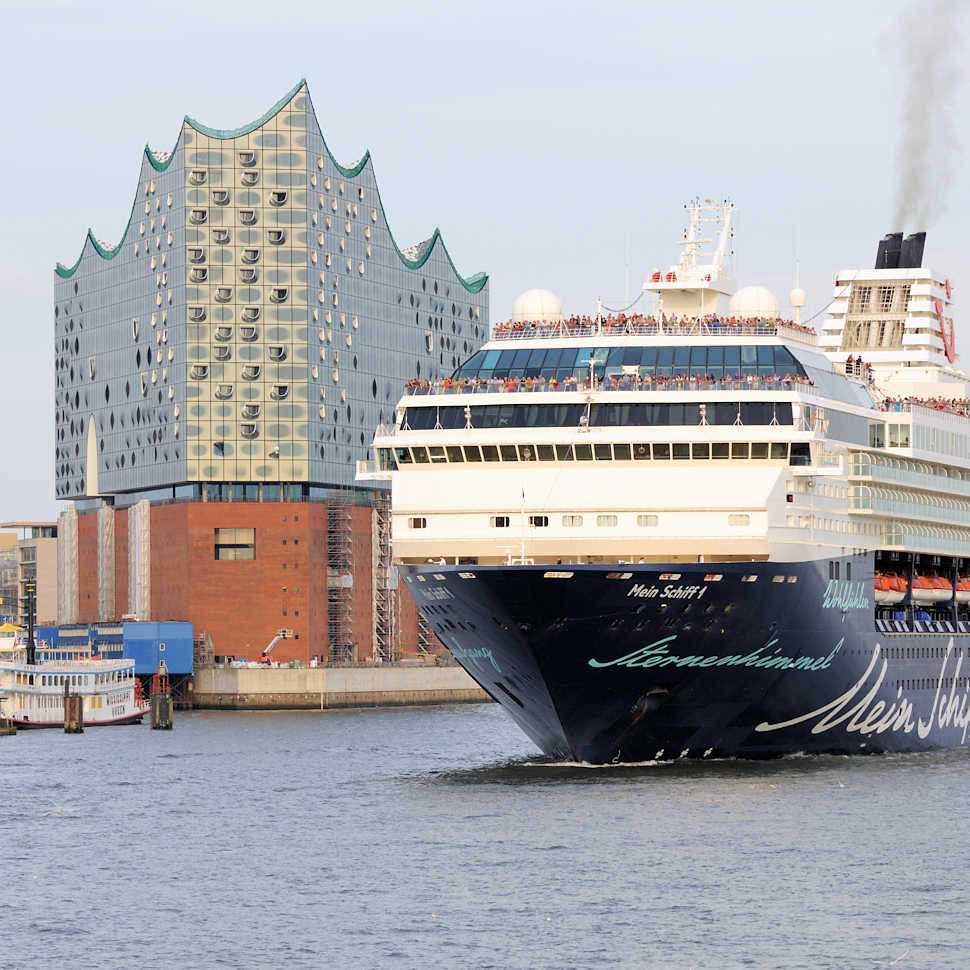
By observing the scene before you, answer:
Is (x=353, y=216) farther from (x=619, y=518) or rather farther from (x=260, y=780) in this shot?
(x=619, y=518)

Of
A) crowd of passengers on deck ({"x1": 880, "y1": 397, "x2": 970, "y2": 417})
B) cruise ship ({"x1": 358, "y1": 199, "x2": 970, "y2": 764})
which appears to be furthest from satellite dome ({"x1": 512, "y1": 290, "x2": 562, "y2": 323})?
crowd of passengers on deck ({"x1": 880, "y1": 397, "x2": 970, "y2": 417})

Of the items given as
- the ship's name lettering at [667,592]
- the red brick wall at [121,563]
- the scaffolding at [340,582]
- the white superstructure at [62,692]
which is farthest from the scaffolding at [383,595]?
the ship's name lettering at [667,592]

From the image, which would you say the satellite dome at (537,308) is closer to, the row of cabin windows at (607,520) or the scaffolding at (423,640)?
the row of cabin windows at (607,520)

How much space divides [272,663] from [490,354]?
9832 centimetres

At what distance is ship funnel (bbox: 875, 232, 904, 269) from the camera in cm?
10269

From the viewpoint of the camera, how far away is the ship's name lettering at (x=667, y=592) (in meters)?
69.9

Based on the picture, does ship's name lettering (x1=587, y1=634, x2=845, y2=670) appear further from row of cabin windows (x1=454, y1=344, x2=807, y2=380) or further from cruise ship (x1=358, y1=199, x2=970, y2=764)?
row of cabin windows (x1=454, y1=344, x2=807, y2=380)

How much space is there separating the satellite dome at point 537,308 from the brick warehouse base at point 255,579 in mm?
96615

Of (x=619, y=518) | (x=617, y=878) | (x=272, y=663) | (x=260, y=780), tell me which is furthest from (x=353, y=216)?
(x=617, y=878)

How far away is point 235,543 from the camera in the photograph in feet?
587

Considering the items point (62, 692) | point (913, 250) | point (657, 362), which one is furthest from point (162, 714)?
point (657, 362)

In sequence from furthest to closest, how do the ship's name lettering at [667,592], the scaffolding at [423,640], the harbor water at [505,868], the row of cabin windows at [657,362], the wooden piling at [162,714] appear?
the scaffolding at [423,640], the wooden piling at [162,714], the row of cabin windows at [657,362], the ship's name lettering at [667,592], the harbor water at [505,868]

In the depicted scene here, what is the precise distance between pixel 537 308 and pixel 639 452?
35.4 feet

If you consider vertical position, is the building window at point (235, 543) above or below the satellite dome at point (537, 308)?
below
